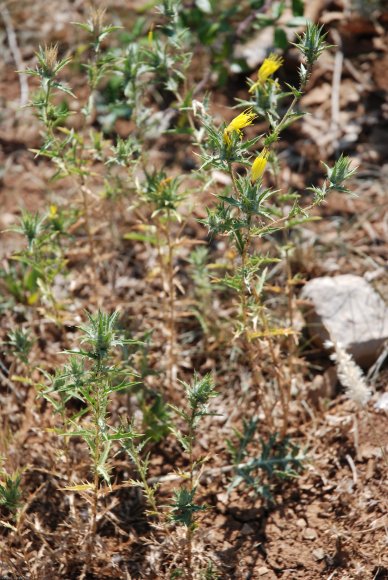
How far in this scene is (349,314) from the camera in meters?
3.44

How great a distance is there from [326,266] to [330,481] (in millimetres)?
1233

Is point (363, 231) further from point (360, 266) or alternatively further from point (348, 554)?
point (348, 554)

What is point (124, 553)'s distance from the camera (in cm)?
282

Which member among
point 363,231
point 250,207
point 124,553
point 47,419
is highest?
point 250,207

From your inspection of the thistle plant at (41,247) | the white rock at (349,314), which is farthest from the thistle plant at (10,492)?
the white rock at (349,314)

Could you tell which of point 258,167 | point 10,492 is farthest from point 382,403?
point 10,492

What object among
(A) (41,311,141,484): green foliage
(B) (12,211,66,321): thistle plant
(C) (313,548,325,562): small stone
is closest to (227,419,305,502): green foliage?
(C) (313,548,325,562): small stone

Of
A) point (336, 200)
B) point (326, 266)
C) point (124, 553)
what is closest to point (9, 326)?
point (124, 553)

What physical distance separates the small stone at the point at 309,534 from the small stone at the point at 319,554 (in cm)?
6

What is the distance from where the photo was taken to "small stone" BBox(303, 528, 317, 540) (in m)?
2.80

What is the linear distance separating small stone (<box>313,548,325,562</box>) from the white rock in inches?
37.8

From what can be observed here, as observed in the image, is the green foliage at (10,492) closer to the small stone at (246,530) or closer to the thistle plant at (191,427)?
the thistle plant at (191,427)

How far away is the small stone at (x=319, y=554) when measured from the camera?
107 inches

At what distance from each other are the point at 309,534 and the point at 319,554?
4.2 inches
